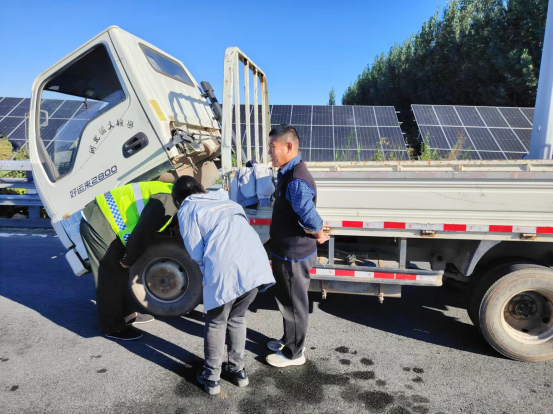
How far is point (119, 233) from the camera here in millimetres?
3572

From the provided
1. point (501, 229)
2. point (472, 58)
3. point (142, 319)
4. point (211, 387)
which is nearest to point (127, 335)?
point (142, 319)

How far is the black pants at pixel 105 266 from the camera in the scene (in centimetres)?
355

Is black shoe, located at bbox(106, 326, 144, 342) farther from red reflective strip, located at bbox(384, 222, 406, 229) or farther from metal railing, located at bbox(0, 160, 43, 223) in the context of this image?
metal railing, located at bbox(0, 160, 43, 223)

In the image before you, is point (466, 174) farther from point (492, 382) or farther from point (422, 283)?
point (492, 382)

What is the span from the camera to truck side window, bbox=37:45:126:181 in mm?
3998

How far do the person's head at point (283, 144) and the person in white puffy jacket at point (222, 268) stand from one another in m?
0.52

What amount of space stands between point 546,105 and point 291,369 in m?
4.88

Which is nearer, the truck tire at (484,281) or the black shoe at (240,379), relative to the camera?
the black shoe at (240,379)

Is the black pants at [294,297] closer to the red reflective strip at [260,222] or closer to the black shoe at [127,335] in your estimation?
the red reflective strip at [260,222]

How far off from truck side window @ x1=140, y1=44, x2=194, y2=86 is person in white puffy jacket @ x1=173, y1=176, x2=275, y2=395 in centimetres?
214

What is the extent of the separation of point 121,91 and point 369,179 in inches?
103

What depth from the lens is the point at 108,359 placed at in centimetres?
332

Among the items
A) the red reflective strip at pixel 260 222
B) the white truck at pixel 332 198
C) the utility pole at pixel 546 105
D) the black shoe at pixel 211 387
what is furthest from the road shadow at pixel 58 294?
the utility pole at pixel 546 105

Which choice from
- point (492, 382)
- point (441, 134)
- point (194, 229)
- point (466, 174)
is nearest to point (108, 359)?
point (194, 229)
